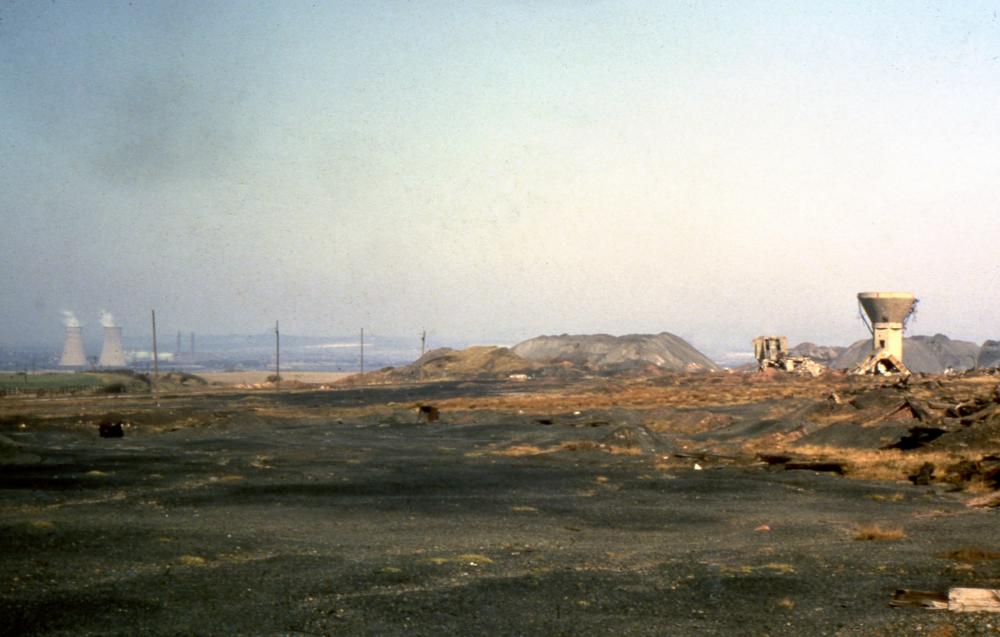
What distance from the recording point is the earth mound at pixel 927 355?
143 m

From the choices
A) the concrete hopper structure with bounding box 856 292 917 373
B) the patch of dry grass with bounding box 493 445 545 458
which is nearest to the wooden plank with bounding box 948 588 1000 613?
the patch of dry grass with bounding box 493 445 545 458

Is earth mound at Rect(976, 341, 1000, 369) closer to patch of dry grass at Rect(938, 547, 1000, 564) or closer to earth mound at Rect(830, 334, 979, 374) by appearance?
earth mound at Rect(830, 334, 979, 374)

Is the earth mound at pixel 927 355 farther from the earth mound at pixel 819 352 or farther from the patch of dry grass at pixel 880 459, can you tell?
the patch of dry grass at pixel 880 459

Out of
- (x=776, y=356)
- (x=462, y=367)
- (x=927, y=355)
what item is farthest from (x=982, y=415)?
(x=927, y=355)

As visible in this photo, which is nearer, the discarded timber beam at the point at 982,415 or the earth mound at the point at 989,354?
the discarded timber beam at the point at 982,415

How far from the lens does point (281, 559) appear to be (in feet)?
50.4

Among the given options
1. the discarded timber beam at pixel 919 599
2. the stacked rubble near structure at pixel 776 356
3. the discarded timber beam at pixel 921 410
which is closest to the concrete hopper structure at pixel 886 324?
the stacked rubble near structure at pixel 776 356

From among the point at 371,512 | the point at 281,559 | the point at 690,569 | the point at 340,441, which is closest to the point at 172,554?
the point at 281,559

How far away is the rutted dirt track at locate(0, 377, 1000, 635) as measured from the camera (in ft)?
39.2

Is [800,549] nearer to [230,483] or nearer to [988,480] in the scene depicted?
[988,480]

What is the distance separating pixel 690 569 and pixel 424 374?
128 m

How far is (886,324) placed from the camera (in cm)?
8800

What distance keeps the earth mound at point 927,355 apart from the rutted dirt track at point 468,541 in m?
114

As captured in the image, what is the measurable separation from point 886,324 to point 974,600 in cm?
8066
